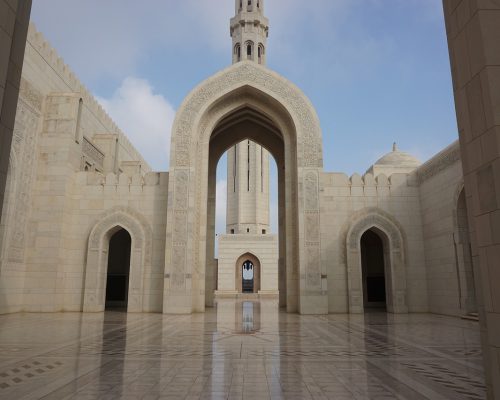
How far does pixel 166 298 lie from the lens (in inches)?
480

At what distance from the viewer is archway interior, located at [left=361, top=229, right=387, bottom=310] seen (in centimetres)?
1608

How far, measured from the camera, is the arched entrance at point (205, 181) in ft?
40.7

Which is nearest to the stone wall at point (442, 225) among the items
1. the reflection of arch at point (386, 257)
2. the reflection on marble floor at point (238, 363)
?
the reflection of arch at point (386, 257)

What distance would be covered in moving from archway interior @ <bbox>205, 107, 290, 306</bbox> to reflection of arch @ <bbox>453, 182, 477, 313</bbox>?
6.21 metres

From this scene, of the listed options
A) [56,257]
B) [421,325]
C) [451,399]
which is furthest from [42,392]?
[56,257]

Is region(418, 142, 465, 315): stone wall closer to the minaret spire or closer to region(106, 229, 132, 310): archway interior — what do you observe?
region(106, 229, 132, 310): archway interior

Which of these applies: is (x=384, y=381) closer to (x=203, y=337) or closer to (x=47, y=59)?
(x=203, y=337)

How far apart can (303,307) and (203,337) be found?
19.1ft

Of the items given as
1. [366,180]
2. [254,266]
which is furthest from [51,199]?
[254,266]

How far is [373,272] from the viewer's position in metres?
16.6

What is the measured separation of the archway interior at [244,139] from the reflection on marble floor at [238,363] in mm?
7734

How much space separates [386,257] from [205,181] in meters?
6.46

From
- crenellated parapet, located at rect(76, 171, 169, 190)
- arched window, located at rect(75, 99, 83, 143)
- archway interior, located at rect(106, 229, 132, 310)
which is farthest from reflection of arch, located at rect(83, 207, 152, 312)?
archway interior, located at rect(106, 229, 132, 310)

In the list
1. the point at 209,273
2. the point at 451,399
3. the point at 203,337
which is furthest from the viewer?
the point at 209,273
